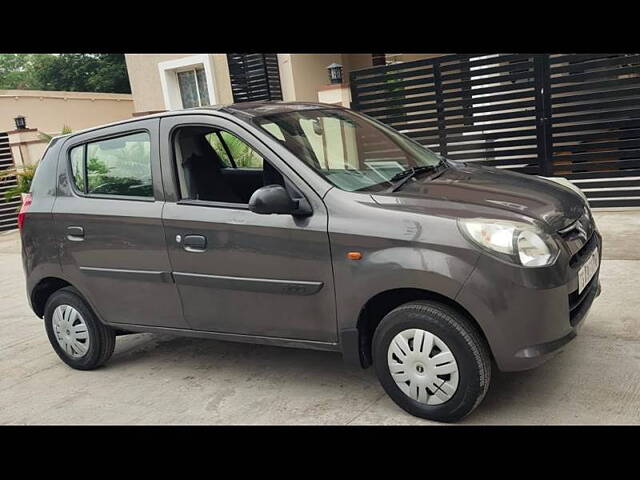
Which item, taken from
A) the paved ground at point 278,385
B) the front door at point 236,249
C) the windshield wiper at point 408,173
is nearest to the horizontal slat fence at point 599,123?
the paved ground at point 278,385

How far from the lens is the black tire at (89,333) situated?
4996mm

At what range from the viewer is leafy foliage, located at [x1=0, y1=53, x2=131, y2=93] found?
37.7 m

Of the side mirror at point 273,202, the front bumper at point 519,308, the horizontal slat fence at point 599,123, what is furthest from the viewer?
the horizontal slat fence at point 599,123

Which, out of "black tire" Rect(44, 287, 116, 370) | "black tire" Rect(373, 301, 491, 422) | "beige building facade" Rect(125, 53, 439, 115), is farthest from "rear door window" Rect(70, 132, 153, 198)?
"beige building facade" Rect(125, 53, 439, 115)

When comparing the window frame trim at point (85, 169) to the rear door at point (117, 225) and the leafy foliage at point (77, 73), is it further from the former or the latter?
the leafy foliage at point (77, 73)

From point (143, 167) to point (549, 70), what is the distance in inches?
238

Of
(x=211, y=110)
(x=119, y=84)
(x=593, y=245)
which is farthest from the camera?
(x=119, y=84)

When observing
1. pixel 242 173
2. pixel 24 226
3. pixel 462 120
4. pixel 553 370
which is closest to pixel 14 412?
pixel 24 226

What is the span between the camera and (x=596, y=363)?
4.23 meters

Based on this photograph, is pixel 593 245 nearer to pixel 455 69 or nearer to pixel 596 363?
pixel 596 363

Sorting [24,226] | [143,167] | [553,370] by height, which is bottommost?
[553,370]

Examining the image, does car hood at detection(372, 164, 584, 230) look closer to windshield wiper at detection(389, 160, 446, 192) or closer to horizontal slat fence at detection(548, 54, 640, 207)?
windshield wiper at detection(389, 160, 446, 192)

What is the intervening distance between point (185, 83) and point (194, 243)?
1259 cm

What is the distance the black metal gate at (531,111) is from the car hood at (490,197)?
15.3 feet
